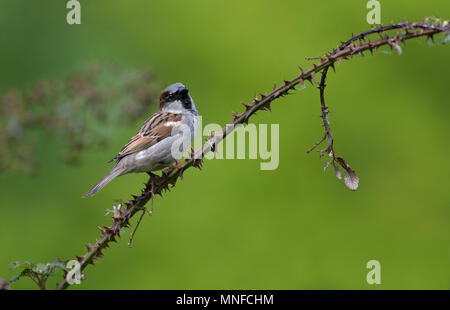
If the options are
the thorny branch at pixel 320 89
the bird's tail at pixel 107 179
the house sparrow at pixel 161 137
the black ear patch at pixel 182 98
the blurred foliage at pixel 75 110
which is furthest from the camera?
the black ear patch at pixel 182 98

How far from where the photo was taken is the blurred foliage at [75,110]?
122 inches

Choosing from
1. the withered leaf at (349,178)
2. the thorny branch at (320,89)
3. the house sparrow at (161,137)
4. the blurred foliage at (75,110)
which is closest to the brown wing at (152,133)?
the house sparrow at (161,137)

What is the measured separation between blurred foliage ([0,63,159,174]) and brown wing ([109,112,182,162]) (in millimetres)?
248

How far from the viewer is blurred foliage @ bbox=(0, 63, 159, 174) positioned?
3094 mm

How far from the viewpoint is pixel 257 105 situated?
166 centimetres

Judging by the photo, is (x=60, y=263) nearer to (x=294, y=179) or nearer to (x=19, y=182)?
(x=294, y=179)

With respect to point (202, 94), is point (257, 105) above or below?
below

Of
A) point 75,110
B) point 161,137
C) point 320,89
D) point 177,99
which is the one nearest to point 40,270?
point 320,89

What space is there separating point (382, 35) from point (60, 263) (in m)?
0.99

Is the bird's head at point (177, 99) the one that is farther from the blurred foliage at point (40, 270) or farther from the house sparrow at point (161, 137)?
the blurred foliage at point (40, 270)

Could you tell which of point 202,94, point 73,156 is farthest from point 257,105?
point 202,94

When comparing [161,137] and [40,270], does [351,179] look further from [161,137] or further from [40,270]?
[161,137]

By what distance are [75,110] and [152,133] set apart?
614mm

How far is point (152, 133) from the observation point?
3656 mm
